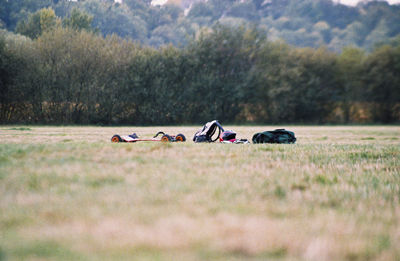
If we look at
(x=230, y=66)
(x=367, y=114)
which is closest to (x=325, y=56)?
(x=367, y=114)

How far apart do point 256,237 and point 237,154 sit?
244 centimetres

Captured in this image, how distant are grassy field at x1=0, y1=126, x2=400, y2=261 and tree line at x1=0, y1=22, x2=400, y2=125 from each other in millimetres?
15419

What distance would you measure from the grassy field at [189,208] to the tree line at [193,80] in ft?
50.6

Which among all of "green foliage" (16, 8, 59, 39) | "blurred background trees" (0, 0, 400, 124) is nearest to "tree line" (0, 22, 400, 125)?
"blurred background trees" (0, 0, 400, 124)

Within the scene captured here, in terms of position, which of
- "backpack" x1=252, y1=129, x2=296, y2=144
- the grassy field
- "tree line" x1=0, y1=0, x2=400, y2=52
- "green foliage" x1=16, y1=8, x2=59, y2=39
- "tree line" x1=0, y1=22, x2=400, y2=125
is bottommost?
the grassy field

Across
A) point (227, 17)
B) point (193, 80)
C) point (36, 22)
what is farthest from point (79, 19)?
point (227, 17)

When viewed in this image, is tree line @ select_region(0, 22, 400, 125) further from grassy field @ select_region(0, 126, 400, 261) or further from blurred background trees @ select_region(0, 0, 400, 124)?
grassy field @ select_region(0, 126, 400, 261)

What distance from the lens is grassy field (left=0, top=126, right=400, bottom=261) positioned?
152cm

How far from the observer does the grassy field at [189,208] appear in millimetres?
1519

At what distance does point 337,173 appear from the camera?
3316mm

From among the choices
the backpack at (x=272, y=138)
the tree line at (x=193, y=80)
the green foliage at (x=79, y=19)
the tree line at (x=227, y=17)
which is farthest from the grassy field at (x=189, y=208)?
the tree line at (x=227, y=17)

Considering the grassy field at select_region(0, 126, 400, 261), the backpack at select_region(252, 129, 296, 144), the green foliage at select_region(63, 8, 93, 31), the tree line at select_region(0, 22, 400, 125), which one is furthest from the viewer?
the green foliage at select_region(63, 8, 93, 31)

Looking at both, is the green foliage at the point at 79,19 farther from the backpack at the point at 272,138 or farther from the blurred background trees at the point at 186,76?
the backpack at the point at 272,138

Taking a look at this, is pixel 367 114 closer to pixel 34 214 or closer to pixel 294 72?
pixel 294 72
